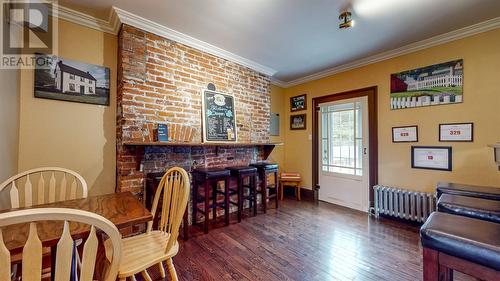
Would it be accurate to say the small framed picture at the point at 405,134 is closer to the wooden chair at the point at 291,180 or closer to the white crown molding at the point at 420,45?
the white crown molding at the point at 420,45

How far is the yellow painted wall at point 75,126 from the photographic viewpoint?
2033 millimetres

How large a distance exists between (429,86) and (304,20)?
199 cm

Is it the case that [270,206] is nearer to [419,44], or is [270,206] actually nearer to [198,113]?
[198,113]

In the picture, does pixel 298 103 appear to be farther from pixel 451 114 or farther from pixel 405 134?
pixel 451 114

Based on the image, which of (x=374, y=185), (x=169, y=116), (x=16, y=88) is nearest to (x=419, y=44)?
(x=374, y=185)

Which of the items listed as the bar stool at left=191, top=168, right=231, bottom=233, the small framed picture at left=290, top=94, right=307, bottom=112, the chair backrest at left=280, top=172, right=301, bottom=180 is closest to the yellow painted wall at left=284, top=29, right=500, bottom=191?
the small framed picture at left=290, top=94, right=307, bottom=112

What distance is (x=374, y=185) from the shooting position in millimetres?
3350

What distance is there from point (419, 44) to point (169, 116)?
139 inches

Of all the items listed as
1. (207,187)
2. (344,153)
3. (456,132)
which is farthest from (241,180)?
(456,132)

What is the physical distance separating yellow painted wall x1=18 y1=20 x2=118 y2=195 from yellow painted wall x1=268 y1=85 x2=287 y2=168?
3004 millimetres

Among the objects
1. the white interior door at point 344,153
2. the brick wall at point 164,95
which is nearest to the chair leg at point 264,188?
the brick wall at point 164,95

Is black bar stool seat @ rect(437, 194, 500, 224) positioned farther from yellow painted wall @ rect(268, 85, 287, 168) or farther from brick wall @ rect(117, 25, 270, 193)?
yellow painted wall @ rect(268, 85, 287, 168)

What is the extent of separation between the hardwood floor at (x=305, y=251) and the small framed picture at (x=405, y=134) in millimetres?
1203

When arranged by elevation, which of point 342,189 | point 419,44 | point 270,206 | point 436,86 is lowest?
point 270,206
